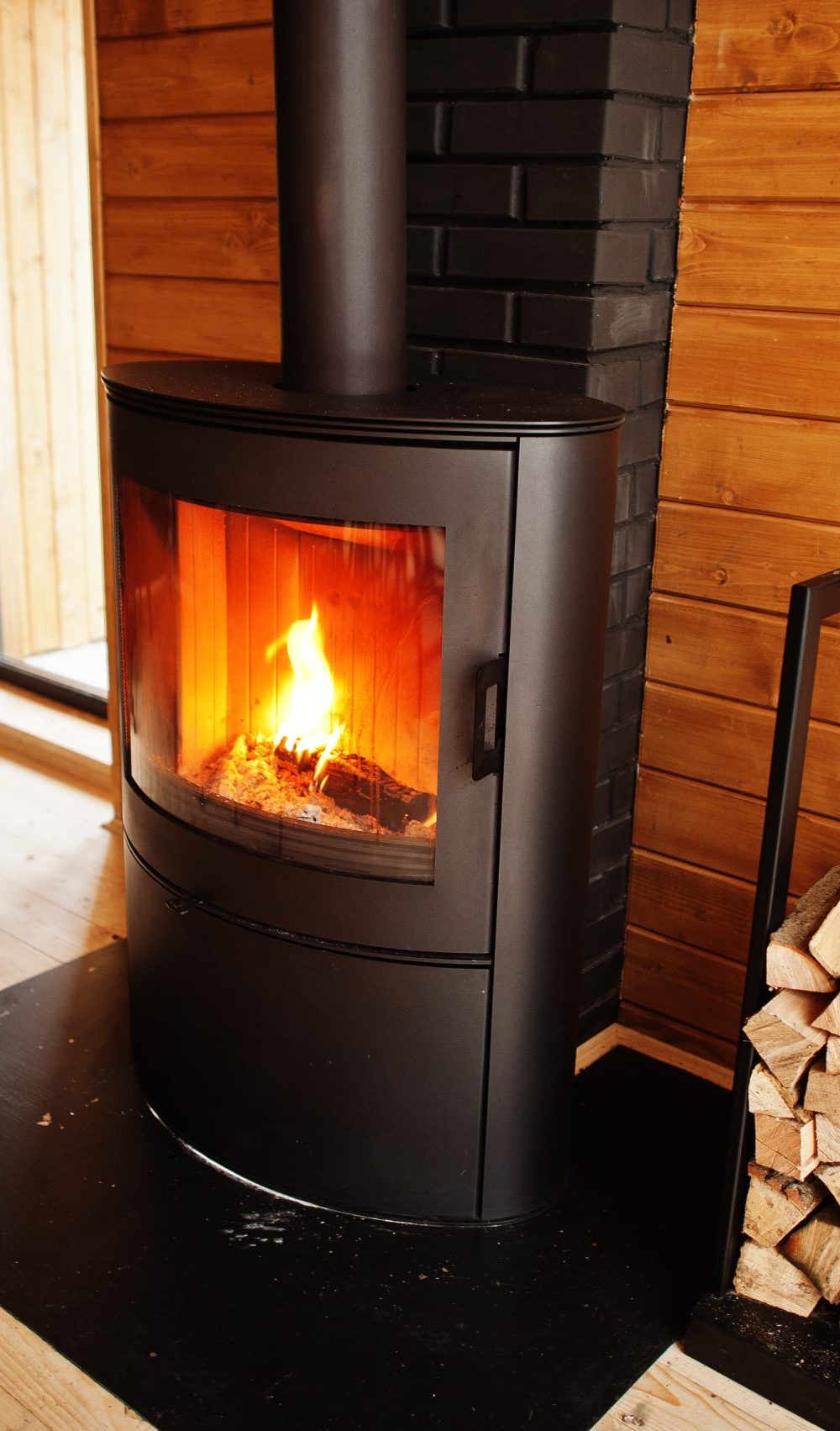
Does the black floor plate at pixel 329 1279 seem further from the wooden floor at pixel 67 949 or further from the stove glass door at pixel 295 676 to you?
the stove glass door at pixel 295 676

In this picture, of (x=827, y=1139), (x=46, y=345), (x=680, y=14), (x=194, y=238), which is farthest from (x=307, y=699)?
(x=46, y=345)

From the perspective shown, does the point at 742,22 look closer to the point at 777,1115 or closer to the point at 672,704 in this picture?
the point at 672,704

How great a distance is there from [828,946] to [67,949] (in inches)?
55.8

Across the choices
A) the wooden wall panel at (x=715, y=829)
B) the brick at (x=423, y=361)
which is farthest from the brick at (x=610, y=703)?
the brick at (x=423, y=361)

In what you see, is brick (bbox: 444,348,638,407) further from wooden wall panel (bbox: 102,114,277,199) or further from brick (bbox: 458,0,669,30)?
wooden wall panel (bbox: 102,114,277,199)

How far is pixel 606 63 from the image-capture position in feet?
5.12

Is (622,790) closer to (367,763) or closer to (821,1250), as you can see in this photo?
(367,763)

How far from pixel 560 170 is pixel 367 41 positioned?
0.29m

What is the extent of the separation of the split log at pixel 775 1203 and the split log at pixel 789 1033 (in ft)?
0.41

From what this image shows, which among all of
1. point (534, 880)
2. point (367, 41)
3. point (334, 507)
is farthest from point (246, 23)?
point (534, 880)

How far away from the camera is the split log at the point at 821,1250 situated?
1.46 metres

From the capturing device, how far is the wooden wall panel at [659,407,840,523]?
1721mm

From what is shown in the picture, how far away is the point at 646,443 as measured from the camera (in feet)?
5.96

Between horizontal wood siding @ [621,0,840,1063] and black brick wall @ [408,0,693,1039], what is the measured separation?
44mm
